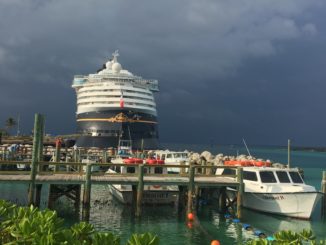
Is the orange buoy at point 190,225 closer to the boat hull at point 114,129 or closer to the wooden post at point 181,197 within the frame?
the wooden post at point 181,197

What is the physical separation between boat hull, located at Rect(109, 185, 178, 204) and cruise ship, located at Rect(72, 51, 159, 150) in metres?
31.3

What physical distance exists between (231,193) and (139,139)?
109ft

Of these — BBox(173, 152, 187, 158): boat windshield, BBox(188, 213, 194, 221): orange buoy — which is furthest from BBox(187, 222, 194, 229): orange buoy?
BBox(173, 152, 187, 158): boat windshield

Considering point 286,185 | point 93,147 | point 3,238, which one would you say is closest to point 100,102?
point 93,147

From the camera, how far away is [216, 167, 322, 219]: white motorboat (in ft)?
63.0

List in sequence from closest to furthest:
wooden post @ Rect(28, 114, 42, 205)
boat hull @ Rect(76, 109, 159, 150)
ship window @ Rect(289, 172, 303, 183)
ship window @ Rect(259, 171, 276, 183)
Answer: wooden post @ Rect(28, 114, 42, 205)
ship window @ Rect(259, 171, 276, 183)
ship window @ Rect(289, 172, 303, 183)
boat hull @ Rect(76, 109, 159, 150)

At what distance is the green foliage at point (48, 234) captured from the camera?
5781 millimetres

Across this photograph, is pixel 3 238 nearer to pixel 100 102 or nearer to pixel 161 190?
pixel 161 190

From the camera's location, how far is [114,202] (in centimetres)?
2370

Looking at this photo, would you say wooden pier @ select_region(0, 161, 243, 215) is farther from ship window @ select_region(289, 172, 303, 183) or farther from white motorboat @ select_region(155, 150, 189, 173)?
white motorboat @ select_region(155, 150, 189, 173)

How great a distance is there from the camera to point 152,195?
21531mm

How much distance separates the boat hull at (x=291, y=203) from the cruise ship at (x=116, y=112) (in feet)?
115

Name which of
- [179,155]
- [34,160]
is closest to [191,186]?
[34,160]

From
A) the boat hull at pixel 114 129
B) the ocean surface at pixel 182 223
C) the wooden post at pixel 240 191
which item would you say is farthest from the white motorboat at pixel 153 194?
the boat hull at pixel 114 129
